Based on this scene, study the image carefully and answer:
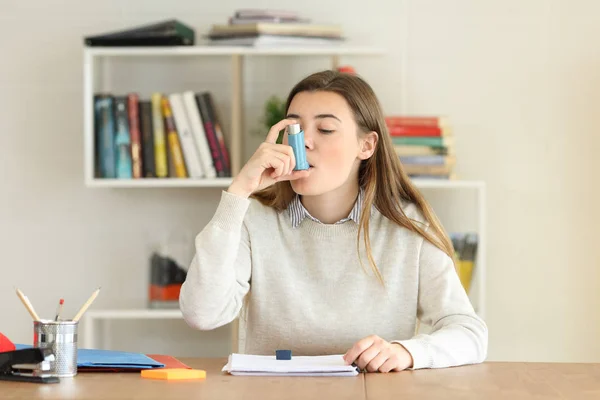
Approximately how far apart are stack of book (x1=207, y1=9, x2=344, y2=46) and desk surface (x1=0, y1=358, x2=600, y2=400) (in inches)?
61.6

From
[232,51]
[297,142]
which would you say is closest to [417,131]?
[232,51]

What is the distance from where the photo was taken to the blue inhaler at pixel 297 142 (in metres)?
1.91

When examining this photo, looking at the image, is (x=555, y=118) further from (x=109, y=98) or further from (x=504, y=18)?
(x=109, y=98)

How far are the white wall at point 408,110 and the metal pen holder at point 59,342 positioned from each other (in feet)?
5.77

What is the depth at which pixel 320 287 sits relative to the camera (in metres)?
2.04

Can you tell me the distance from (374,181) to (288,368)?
710 mm

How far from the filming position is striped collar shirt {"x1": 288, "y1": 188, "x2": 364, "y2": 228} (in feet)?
6.92

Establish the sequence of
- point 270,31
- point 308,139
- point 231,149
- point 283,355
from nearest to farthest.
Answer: point 283,355 < point 308,139 < point 270,31 < point 231,149

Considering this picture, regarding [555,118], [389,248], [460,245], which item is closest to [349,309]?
[389,248]

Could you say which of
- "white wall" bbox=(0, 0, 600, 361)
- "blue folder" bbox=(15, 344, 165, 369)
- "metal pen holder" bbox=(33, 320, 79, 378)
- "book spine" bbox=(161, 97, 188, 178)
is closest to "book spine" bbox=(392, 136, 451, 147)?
"white wall" bbox=(0, 0, 600, 361)

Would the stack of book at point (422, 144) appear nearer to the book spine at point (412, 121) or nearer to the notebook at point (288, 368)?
the book spine at point (412, 121)

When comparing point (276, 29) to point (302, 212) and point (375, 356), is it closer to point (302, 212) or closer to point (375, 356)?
point (302, 212)

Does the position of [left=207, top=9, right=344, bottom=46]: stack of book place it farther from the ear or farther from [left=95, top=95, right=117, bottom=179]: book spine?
the ear

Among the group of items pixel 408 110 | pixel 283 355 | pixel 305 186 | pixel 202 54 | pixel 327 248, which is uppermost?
pixel 202 54
